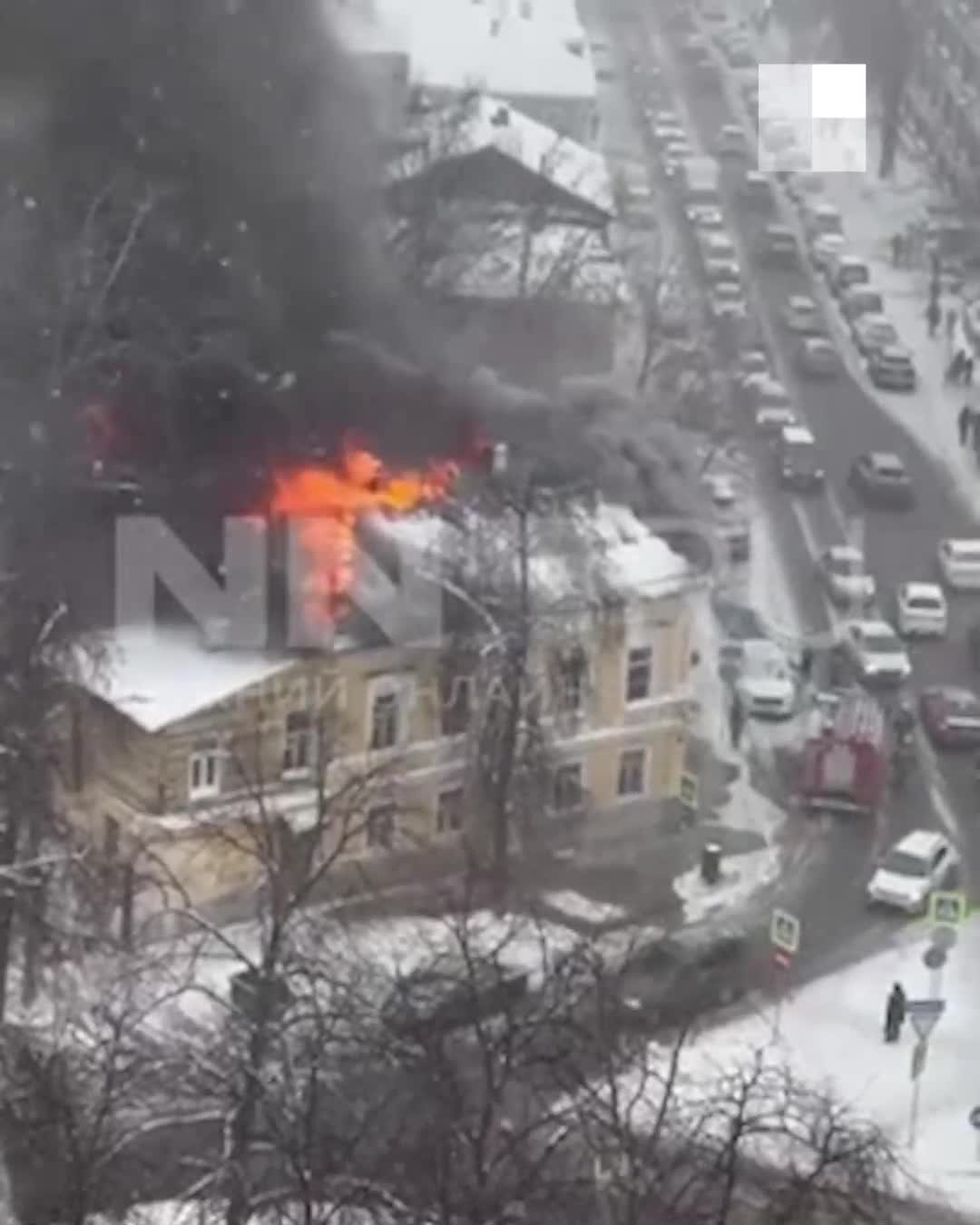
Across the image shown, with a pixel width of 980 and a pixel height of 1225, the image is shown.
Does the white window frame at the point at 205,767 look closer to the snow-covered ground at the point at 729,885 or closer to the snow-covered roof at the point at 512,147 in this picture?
the snow-covered ground at the point at 729,885

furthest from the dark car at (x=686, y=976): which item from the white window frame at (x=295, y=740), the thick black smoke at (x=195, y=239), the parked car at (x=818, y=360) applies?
the parked car at (x=818, y=360)

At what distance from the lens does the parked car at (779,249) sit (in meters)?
41.8

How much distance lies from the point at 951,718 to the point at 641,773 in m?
3.19

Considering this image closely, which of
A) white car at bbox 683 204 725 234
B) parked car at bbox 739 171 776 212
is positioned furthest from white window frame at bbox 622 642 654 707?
parked car at bbox 739 171 776 212

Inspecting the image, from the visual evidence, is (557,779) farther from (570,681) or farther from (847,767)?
(847,767)

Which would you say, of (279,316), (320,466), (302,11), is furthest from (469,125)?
(320,466)

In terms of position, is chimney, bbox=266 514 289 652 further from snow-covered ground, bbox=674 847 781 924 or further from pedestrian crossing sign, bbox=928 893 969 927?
pedestrian crossing sign, bbox=928 893 969 927

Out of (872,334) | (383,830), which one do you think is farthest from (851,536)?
(383,830)

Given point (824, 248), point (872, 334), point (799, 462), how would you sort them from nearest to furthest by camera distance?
point (799, 462) → point (872, 334) → point (824, 248)

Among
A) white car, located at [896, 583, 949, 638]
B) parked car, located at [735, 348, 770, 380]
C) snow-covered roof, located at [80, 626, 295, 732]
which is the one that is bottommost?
white car, located at [896, 583, 949, 638]

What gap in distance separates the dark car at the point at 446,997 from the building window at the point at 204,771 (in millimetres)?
3058

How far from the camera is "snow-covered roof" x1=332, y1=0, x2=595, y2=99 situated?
137 feet

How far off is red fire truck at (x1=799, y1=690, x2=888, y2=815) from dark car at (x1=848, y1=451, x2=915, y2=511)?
6925mm

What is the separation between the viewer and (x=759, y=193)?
146ft
